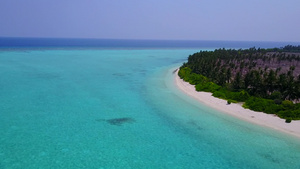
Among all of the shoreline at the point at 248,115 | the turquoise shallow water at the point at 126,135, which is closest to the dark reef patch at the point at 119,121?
the turquoise shallow water at the point at 126,135

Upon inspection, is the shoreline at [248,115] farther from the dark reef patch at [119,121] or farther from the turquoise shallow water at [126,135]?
the dark reef patch at [119,121]

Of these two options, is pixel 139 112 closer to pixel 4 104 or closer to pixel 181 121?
pixel 181 121

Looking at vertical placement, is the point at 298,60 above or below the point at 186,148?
above

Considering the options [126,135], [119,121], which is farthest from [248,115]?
[119,121]

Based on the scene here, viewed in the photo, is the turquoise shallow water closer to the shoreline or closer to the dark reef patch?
the dark reef patch

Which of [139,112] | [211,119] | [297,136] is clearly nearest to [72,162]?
[139,112]

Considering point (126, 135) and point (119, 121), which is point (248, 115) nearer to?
point (126, 135)

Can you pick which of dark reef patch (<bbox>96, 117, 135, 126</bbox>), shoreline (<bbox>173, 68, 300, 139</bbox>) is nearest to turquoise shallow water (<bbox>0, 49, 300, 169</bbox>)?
dark reef patch (<bbox>96, 117, 135, 126</bbox>)

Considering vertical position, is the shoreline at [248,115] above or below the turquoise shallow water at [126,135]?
above
